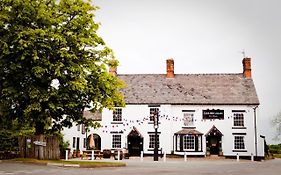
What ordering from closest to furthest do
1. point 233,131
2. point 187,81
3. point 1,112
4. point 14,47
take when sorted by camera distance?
point 14,47
point 1,112
point 233,131
point 187,81

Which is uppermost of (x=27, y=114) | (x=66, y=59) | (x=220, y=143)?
(x=66, y=59)

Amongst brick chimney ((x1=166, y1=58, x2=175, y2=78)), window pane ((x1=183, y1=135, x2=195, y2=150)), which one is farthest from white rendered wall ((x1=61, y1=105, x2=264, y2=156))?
brick chimney ((x1=166, y1=58, x2=175, y2=78))

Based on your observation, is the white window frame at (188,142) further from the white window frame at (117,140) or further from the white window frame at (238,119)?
the white window frame at (117,140)

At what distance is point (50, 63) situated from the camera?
2252cm

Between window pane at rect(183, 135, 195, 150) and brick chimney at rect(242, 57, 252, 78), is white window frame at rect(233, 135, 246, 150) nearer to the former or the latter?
window pane at rect(183, 135, 195, 150)

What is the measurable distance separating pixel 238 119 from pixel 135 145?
12.6 m

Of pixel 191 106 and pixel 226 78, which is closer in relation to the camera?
pixel 191 106

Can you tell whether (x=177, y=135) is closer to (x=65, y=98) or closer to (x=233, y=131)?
(x=233, y=131)

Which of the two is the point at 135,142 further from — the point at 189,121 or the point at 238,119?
the point at 238,119

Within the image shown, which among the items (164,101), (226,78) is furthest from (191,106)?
(226,78)

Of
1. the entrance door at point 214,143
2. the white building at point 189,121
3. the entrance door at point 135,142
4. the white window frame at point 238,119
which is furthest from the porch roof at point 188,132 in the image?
the entrance door at point 135,142

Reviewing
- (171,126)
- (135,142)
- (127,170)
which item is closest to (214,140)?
(171,126)

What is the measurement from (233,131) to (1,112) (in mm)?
Answer: 28973

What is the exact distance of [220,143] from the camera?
148ft
